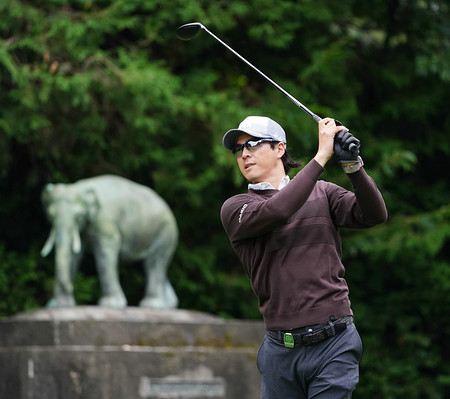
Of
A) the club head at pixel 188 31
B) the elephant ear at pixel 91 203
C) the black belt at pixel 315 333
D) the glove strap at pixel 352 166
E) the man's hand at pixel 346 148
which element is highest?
the man's hand at pixel 346 148

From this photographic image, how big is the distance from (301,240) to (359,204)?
0.22 metres

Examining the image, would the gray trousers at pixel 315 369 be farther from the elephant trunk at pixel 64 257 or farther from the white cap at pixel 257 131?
the elephant trunk at pixel 64 257

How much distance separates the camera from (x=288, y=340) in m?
2.99

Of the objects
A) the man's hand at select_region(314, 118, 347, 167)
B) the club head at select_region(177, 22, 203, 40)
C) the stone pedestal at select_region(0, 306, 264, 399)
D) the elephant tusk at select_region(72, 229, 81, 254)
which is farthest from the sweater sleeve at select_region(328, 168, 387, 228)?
the elephant tusk at select_region(72, 229, 81, 254)

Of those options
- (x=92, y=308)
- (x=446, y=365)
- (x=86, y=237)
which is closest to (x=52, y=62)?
(x=86, y=237)

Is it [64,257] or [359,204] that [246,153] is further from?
[64,257]

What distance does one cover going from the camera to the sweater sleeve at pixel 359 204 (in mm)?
2957

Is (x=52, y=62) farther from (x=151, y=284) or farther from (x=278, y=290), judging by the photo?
(x=278, y=290)

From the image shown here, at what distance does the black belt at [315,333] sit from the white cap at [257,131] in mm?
682

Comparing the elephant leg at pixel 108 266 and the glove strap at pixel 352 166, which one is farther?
the elephant leg at pixel 108 266

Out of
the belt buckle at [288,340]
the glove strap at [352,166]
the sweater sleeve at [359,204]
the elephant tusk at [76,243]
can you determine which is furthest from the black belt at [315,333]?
the elephant tusk at [76,243]

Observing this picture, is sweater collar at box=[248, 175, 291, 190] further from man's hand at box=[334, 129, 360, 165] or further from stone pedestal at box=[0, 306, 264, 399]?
stone pedestal at box=[0, 306, 264, 399]

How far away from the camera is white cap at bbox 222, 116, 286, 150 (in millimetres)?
3189

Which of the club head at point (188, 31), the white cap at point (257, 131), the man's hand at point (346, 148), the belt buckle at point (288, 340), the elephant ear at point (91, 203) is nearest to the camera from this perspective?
the man's hand at point (346, 148)
